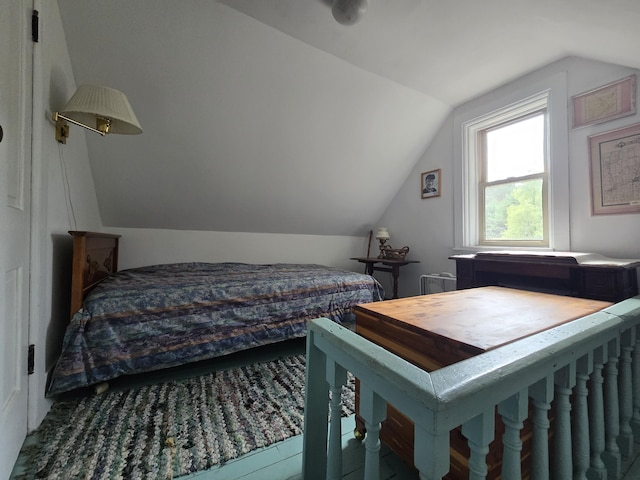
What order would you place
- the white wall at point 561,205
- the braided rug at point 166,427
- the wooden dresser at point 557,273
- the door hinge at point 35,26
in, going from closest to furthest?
the braided rug at point 166,427
the door hinge at point 35,26
the wooden dresser at point 557,273
the white wall at point 561,205

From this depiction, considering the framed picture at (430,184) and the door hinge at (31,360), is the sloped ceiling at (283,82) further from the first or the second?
the door hinge at (31,360)

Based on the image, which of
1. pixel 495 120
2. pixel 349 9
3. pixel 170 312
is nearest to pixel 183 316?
pixel 170 312

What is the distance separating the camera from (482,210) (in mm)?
2756

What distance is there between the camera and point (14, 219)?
39.8 inches

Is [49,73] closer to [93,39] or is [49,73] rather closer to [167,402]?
[93,39]

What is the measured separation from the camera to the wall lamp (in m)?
1.40

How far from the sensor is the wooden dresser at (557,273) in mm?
1348

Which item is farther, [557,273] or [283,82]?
[283,82]

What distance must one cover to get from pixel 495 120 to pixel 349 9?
1899 millimetres

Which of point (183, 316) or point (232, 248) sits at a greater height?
point (232, 248)

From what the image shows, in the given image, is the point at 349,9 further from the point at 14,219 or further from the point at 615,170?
the point at 615,170

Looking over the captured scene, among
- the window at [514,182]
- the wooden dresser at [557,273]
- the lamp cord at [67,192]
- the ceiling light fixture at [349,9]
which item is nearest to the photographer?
the wooden dresser at [557,273]

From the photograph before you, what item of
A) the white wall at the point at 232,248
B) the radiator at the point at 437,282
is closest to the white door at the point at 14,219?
the white wall at the point at 232,248

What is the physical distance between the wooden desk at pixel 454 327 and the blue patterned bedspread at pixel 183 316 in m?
1.08
